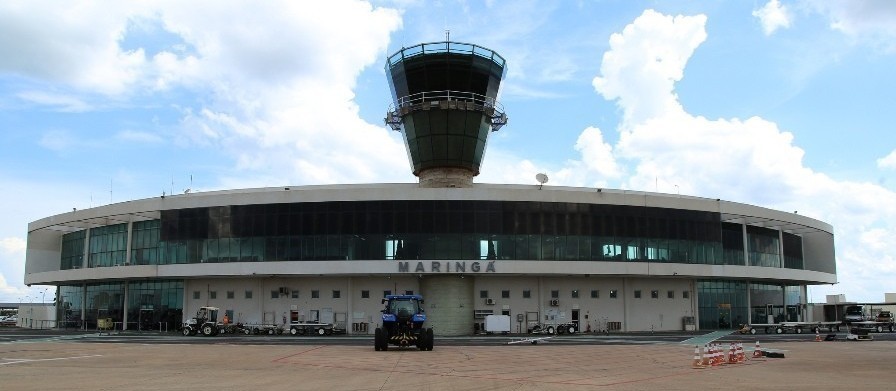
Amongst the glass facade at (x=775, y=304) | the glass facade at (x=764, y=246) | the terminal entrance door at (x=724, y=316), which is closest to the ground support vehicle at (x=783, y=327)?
the terminal entrance door at (x=724, y=316)

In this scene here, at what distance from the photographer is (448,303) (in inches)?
2494

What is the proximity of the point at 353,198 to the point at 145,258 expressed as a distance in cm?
2210

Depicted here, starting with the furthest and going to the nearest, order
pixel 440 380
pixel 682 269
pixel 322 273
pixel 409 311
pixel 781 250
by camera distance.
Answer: pixel 781 250, pixel 682 269, pixel 322 273, pixel 409 311, pixel 440 380

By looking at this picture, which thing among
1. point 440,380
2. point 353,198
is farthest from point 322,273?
point 440,380

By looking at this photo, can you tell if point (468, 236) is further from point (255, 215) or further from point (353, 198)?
point (255, 215)

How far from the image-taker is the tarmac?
23.6m

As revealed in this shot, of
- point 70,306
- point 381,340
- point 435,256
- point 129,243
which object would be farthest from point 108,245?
point 381,340

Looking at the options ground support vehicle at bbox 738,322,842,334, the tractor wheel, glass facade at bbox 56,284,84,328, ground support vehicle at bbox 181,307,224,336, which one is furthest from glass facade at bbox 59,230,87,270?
ground support vehicle at bbox 738,322,842,334

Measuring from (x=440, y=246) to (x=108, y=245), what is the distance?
3569cm

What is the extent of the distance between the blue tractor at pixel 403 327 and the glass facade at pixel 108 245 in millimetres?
42375

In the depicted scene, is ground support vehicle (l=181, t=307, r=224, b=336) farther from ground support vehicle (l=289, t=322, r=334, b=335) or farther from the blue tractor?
the blue tractor

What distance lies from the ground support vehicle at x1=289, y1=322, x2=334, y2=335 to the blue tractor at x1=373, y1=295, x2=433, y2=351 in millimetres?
21030

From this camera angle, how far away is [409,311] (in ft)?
135

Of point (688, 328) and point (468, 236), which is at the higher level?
point (468, 236)
